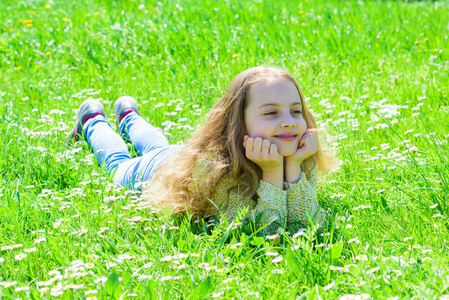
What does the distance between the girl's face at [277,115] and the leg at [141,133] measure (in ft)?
3.43

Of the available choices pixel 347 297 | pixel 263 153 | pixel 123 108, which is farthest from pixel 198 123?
pixel 347 297

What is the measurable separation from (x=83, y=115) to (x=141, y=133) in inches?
18.3

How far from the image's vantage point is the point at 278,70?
9.62 feet

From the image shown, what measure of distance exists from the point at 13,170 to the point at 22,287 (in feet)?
4.82

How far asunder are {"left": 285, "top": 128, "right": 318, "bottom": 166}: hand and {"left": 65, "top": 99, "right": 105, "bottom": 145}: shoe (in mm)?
1726

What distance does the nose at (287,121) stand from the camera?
9.04 ft

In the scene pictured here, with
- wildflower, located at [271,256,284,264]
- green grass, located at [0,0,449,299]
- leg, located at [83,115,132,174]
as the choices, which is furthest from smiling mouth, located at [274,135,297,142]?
leg, located at [83,115,132,174]

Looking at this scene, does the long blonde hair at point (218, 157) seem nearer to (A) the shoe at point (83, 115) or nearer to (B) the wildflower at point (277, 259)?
(B) the wildflower at point (277, 259)

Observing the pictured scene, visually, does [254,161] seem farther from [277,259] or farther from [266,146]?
[277,259]

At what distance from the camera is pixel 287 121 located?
9.05ft

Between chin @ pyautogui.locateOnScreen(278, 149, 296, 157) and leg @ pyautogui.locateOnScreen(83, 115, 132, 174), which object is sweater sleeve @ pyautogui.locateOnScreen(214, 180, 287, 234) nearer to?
chin @ pyautogui.locateOnScreen(278, 149, 296, 157)

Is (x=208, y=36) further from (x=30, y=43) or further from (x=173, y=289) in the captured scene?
(x=173, y=289)

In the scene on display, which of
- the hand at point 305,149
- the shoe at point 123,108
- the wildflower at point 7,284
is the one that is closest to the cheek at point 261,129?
the hand at point 305,149

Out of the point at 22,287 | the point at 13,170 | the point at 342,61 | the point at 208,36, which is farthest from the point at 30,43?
the point at 22,287
